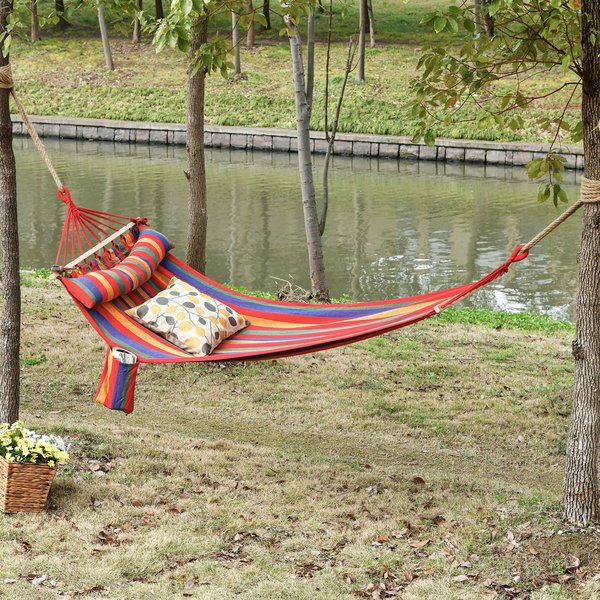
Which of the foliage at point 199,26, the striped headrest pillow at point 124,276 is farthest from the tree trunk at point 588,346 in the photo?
the striped headrest pillow at point 124,276

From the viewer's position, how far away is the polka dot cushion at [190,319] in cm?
370

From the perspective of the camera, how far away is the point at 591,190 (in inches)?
112

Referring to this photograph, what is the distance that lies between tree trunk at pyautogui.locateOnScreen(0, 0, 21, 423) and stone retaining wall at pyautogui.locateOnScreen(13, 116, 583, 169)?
1107 centimetres

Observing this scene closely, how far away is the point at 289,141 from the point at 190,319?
1148 cm

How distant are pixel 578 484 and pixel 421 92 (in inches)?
62.3

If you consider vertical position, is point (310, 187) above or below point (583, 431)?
above

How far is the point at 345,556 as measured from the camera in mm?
2777

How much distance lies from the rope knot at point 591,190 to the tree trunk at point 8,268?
6.12 feet

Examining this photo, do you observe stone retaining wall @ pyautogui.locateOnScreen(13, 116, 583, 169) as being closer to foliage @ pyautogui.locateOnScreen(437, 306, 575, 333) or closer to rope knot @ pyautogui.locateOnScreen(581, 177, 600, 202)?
foliage @ pyautogui.locateOnScreen(437, 306, 575, 333)

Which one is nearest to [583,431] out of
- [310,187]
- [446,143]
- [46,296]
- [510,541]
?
[510,541]

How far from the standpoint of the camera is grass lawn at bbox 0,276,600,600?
8.63ft

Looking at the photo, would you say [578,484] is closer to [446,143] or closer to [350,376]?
[350,376]

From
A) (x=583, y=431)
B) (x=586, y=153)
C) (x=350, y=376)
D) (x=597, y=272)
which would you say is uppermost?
(x=586, y=153)

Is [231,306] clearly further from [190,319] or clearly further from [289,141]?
[289,141]
